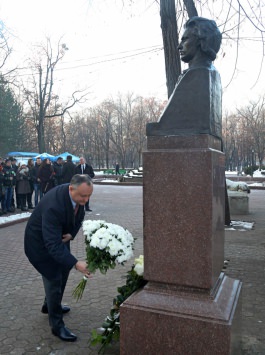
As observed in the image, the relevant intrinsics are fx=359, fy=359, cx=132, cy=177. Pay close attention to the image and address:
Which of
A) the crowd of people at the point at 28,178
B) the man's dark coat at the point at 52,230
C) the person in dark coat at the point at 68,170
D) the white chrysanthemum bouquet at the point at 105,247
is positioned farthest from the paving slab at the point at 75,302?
the person in dark coat at the point at 68,170

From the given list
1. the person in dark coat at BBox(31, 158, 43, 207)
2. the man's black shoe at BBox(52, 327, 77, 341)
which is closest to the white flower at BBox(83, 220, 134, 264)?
the man's black shoe at BBox(52, 327, 77, 341)

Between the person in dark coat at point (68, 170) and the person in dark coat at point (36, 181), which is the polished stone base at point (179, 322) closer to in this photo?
the person in dark coat at point (68, 170)

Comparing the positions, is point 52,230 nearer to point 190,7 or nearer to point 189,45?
point 189,45

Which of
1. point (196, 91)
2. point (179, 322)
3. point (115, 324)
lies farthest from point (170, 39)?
point (179, 322)

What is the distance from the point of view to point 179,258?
113 inches

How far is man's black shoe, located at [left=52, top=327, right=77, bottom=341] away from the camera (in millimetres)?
3498

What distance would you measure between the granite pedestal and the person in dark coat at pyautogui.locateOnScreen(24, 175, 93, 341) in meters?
0.59

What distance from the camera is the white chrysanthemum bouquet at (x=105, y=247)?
3.04 m

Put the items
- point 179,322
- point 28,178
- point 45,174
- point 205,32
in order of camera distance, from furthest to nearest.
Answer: point 45,174 → point 28,178 → point 205,32 → point 179,322

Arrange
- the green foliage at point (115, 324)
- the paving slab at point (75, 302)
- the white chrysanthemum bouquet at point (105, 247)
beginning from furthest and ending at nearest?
the paving slab at point (75, 302) < the green foliage at point (115, 324) < the white chrysanthemum bouquet at point (105, 247)

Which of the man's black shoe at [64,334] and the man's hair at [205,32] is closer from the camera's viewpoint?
the man's hair at [205,32]

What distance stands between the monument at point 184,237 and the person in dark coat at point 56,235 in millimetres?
617

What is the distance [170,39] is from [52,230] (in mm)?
7177

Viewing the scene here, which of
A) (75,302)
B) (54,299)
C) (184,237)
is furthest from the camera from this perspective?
(75,302)
